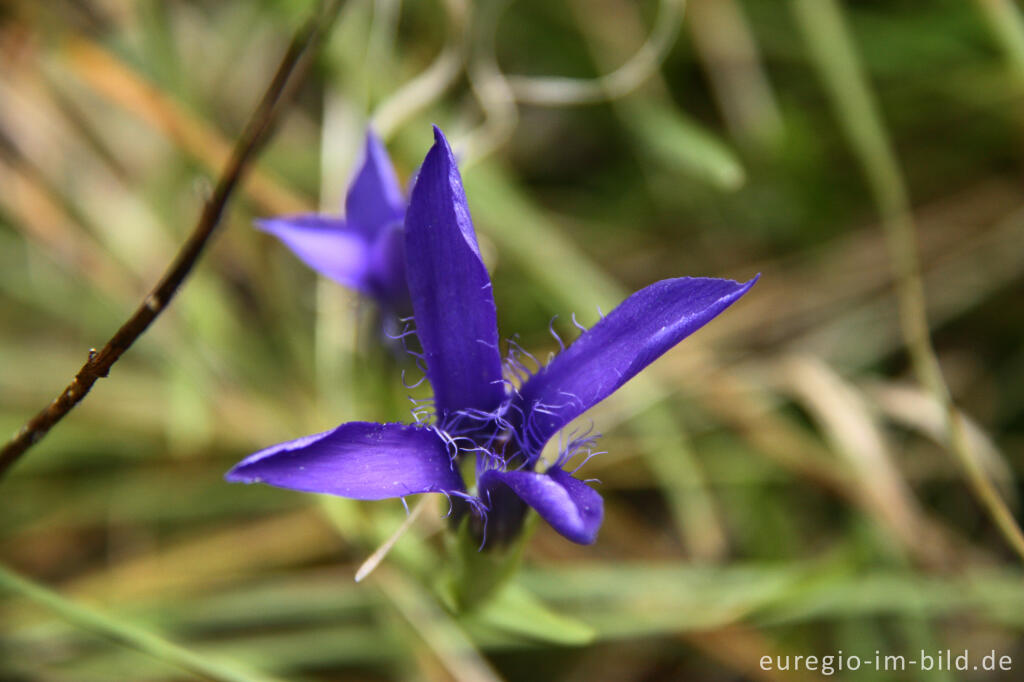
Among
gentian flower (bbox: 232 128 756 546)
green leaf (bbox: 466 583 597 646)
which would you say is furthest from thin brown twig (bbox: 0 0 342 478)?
green leaf (bbox: 466 583 597 646)

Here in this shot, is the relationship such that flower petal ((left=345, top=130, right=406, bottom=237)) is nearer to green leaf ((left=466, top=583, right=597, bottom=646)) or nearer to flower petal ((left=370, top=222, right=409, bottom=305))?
flower petal ((left=370, top=222, right=409, bottom=305))

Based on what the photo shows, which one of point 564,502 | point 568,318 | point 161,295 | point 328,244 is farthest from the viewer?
point 568,318

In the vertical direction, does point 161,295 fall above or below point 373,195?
below

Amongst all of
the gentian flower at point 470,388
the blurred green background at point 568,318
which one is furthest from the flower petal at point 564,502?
the blurred green background at point 568,318

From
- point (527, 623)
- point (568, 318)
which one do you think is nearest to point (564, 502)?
point (527, 623)

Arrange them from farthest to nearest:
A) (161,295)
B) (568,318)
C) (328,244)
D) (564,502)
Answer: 1. (568,318)
2. (328,244)
3. (161,295)
4. (564,502)

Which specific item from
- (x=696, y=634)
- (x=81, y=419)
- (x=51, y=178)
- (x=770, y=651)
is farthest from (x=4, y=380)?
(x=770, y=651)

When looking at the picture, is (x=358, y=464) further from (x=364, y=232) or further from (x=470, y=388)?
(x=364, y=232)

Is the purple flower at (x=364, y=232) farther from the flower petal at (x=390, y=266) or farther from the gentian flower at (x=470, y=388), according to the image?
the gentian flower at (x=470, y=388)
